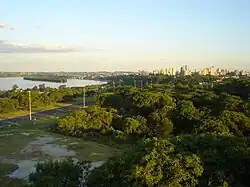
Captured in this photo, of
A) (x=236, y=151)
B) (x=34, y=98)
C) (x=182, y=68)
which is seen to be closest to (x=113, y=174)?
(x=236, y=151)

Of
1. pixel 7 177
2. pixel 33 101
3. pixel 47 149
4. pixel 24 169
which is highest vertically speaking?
pixel 7 177

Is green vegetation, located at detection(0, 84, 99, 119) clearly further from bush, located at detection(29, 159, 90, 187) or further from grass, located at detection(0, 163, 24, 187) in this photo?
bush, located at detection(29, 159, 90, 187)

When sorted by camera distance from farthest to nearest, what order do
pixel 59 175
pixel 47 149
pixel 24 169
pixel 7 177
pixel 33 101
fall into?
pixel 33 101
pixel 47 149
pixel 24 169
pixel 7 177
pixel 59 175

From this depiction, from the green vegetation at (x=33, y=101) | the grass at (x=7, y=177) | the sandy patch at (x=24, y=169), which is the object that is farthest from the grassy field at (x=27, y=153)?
the green vegetation at (x=33, y=101)

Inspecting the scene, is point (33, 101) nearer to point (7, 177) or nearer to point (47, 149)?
point (47, 149)

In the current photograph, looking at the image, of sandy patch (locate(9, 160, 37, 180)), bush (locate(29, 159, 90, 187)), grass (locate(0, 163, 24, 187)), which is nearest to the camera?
bush (locate(29, 159, 90, 187))

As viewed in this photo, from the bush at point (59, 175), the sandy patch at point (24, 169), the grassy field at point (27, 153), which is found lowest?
the grassy field at point (27, 153)

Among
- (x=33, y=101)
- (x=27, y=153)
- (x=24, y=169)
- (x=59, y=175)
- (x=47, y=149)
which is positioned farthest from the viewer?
(x=33, y=101)

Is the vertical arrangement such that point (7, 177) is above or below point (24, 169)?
above

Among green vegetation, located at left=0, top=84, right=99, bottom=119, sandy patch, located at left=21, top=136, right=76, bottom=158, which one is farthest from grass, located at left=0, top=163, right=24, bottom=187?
green vegetation, located at left=0, top=84, right=99, bottom=119

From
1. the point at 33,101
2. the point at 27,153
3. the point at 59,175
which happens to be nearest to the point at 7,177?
the point at 27,153

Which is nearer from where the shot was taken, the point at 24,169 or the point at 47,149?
the point at 24,169

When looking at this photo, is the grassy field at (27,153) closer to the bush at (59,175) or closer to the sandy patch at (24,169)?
the sandy patch at (24,169)
